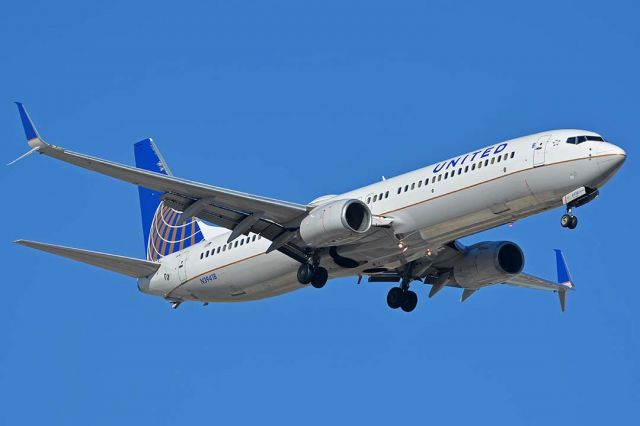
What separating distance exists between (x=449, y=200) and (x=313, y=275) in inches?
247

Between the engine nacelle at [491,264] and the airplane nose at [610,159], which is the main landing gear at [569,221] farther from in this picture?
the engine nacelle at [491,264]

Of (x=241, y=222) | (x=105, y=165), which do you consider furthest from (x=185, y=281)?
(x=105, y=165)

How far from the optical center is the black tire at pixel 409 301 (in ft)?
181

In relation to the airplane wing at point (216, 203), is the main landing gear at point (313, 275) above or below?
below

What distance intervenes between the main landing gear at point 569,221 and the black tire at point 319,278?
9331 mm

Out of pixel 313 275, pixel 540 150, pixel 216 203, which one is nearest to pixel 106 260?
pixel 216 203

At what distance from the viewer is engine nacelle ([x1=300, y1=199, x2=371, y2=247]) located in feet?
157

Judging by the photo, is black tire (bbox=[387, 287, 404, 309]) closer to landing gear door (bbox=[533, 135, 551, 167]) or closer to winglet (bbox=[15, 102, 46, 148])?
landing gear door (bbox=[533, 135, 551, 167])

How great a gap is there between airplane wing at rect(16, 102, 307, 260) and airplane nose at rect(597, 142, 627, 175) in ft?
36.3

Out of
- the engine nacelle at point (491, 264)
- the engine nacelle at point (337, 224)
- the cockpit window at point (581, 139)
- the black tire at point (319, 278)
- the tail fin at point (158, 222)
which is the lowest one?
the black tire at point (319, 278)

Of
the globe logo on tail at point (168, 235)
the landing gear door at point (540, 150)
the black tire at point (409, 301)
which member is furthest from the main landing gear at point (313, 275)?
the landing gear door at point (540, 150)

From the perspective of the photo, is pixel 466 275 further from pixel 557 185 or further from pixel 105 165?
pixel 105 165

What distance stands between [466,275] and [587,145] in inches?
401

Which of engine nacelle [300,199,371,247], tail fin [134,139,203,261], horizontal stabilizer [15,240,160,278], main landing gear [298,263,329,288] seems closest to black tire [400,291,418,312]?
main landing gear [298,263,329,288]
